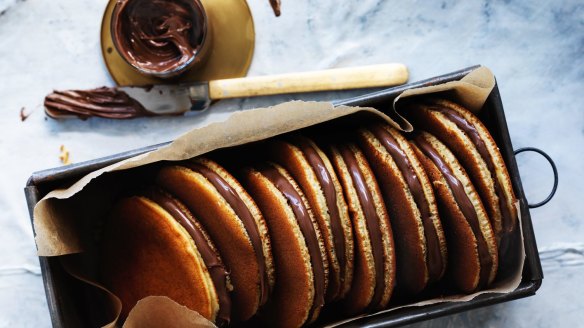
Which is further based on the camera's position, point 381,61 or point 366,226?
point 381,61

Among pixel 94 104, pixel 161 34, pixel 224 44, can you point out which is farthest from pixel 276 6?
pixel 94 104

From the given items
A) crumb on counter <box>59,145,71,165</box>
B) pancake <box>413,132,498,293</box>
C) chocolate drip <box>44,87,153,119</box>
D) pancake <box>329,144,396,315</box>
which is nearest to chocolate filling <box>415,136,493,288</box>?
pancake <box>413,132,498,293</box>

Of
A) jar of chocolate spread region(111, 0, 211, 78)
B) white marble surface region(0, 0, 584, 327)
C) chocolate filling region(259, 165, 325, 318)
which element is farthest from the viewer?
white marble surface region(0, 0, 584, 327)

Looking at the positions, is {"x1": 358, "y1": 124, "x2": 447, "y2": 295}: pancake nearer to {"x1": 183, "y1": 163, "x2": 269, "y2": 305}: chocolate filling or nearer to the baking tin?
the baking tin

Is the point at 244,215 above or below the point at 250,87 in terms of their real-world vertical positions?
below

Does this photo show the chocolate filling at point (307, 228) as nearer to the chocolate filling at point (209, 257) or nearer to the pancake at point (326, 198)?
the pancake at point (326, 198)

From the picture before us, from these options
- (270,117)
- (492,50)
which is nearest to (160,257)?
(270,117)

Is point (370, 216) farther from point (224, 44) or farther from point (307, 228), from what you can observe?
point (224, 44)

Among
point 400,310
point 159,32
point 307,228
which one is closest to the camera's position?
point 307,228
